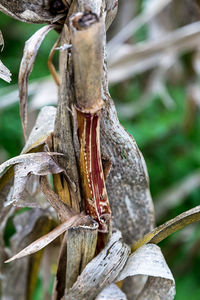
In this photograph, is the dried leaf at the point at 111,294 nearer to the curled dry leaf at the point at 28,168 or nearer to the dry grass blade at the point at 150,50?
the curled dry leaf at the point at 28,168

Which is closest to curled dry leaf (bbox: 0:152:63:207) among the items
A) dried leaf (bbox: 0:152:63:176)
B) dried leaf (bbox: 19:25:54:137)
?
dried leaf (bbox: 0:152:63:176)

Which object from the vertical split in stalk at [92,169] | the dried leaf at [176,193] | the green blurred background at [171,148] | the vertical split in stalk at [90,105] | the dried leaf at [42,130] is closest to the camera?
the vertical split in stalk at [90,105]

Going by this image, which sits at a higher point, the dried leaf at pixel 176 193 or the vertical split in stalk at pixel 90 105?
the vertical split in stalk at pixel 90 105

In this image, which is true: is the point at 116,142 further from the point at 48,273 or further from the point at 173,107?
the point at 173,107

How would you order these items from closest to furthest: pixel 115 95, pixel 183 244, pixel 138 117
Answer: pixel 183 244, pixel 138 117, pixel 115 95

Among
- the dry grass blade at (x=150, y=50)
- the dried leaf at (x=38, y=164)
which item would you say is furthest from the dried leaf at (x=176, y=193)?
the dried leaf at (x=38, y=164)

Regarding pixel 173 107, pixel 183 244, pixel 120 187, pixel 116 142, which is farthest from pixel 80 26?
pixel 173 107

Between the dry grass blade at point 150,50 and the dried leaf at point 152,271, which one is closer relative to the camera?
the dried leaf at point 152,271
